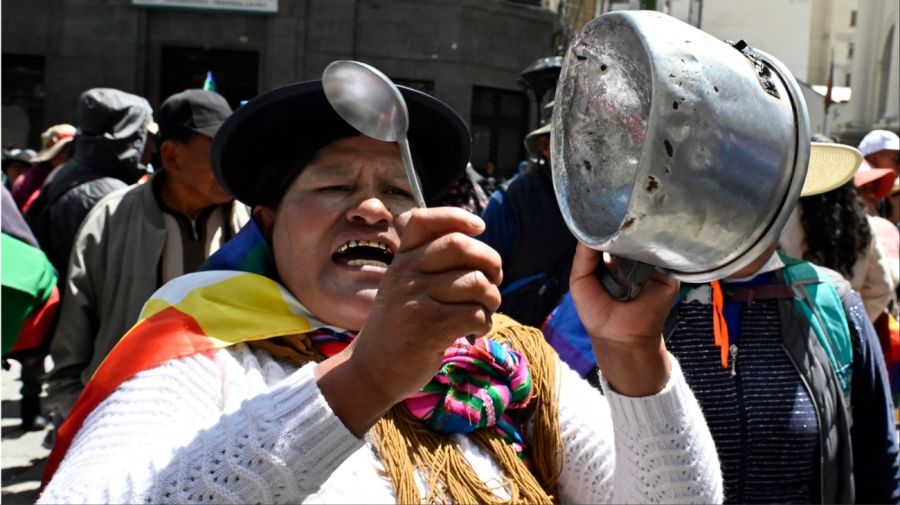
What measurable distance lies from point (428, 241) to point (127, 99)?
3728 mm

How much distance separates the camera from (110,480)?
1369 millimetres

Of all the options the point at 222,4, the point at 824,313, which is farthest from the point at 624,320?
the point at 222,4

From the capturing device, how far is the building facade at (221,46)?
52.9 feet

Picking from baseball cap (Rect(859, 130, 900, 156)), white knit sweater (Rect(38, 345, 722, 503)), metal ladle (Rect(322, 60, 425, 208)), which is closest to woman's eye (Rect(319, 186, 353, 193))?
white knit sweater (Rect(38, 345, 722, 503))

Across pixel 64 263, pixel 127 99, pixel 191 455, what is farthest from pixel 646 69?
pixel 127 99

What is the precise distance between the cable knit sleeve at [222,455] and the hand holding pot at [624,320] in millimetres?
416

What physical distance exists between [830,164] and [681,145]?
5.52 feet

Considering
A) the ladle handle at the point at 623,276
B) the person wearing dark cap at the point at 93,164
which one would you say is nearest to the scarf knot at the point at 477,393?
the ladle handle at the point at 623,276

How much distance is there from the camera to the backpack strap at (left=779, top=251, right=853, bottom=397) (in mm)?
2391

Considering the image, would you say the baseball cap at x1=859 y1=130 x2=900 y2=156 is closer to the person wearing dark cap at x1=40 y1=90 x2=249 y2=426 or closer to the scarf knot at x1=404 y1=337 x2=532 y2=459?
the person wearing dark cap at x1=40 y1=90 x2=249 y2=426

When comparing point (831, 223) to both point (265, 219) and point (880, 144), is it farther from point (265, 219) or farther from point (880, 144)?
point (880, 144)

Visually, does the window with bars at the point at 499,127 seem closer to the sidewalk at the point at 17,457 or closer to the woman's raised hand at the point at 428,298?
the sidewalk at the point at 17,457

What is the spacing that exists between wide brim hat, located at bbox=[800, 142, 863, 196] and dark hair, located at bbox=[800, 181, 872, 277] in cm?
90

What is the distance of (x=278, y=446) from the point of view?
51.2 inches
